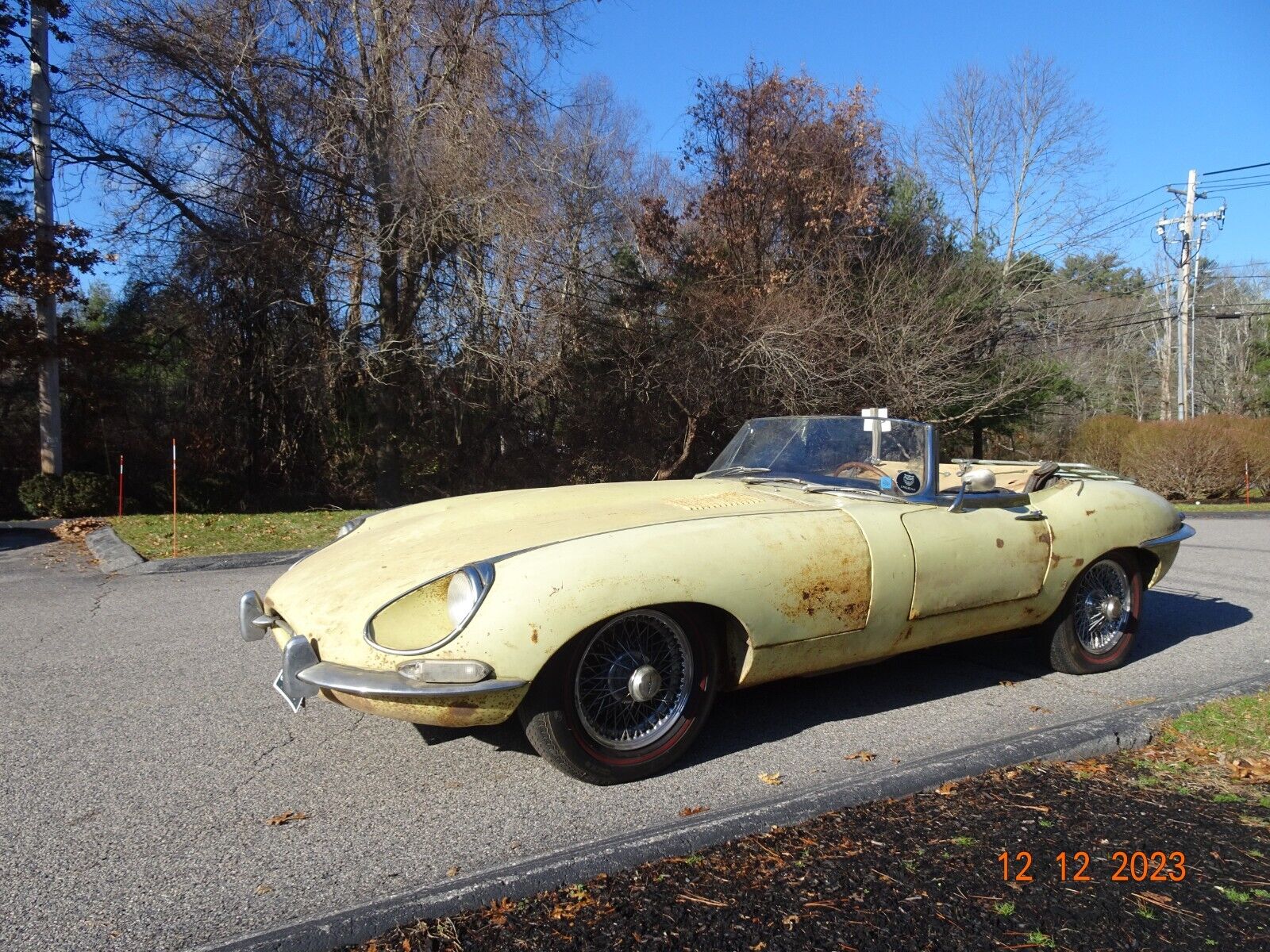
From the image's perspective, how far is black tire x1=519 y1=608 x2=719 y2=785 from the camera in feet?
11.4

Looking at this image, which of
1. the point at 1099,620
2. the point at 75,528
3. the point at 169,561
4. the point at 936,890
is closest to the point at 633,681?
the point at 936,890

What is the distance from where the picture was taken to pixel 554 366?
16.9 meters

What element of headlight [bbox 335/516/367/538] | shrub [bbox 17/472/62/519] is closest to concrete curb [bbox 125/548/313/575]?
headlight [bbox 335/516/367/538]

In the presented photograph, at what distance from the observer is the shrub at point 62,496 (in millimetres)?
15906

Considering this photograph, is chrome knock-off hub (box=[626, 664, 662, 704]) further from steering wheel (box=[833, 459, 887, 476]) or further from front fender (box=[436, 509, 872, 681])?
steering wheel (box=[833, 459, 887, 476])

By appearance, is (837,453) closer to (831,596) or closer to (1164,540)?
(831,596)

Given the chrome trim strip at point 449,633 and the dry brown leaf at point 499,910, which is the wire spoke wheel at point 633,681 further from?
the dry brown leaf at point 499,910

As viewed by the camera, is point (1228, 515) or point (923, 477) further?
point (1228, 515)

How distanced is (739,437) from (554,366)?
1155 cm

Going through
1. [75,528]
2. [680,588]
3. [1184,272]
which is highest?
[1184,272]

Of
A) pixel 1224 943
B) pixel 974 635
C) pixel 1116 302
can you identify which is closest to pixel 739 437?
pixel 974 635

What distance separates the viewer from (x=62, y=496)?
1593cm

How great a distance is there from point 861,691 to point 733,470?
135cm

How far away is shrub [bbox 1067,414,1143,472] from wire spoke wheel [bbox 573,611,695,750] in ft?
73.7
